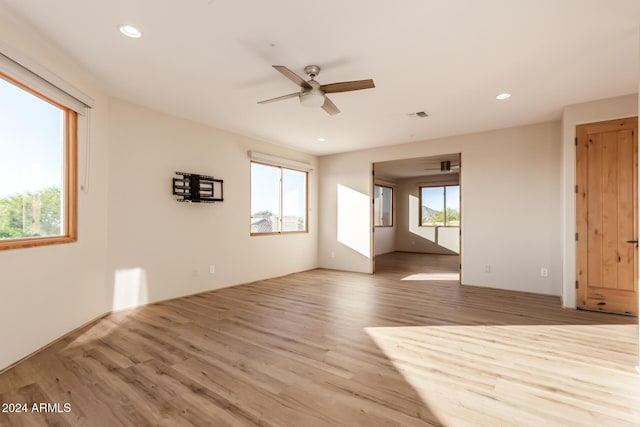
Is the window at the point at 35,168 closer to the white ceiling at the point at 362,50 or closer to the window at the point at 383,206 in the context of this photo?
the white ceiling at the point at 362,50

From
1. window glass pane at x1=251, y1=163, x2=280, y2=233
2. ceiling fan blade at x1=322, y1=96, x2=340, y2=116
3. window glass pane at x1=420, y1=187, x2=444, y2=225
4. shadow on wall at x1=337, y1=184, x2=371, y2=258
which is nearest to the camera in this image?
ceiling fan blade at x1=322, y1=96, x2=340, y2=116

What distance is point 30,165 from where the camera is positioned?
2.66 metres

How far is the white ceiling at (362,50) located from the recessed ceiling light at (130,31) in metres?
0.05

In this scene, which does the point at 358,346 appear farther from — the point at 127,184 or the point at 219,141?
the point at 219,141

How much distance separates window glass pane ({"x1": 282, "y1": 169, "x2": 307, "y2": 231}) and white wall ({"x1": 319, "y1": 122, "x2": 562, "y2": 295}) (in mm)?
2509

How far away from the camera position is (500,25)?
232cm

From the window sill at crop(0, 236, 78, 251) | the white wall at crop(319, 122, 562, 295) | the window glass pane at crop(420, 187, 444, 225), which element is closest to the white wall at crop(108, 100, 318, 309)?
the window sill at crop(0, 236, 78, 251)

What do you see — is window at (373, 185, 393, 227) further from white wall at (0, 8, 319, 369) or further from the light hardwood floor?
the light hardwood floor

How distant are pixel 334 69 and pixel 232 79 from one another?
1.10 meters

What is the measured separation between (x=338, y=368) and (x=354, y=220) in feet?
14.7

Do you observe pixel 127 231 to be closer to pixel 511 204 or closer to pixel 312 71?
pixel 312 71

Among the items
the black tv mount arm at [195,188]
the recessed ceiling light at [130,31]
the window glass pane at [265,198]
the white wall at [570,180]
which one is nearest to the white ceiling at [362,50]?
the recessed ceiling light at [130,31]

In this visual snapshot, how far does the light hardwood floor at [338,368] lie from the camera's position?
181 cm

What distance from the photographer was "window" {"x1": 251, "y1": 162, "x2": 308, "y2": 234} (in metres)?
5.73
